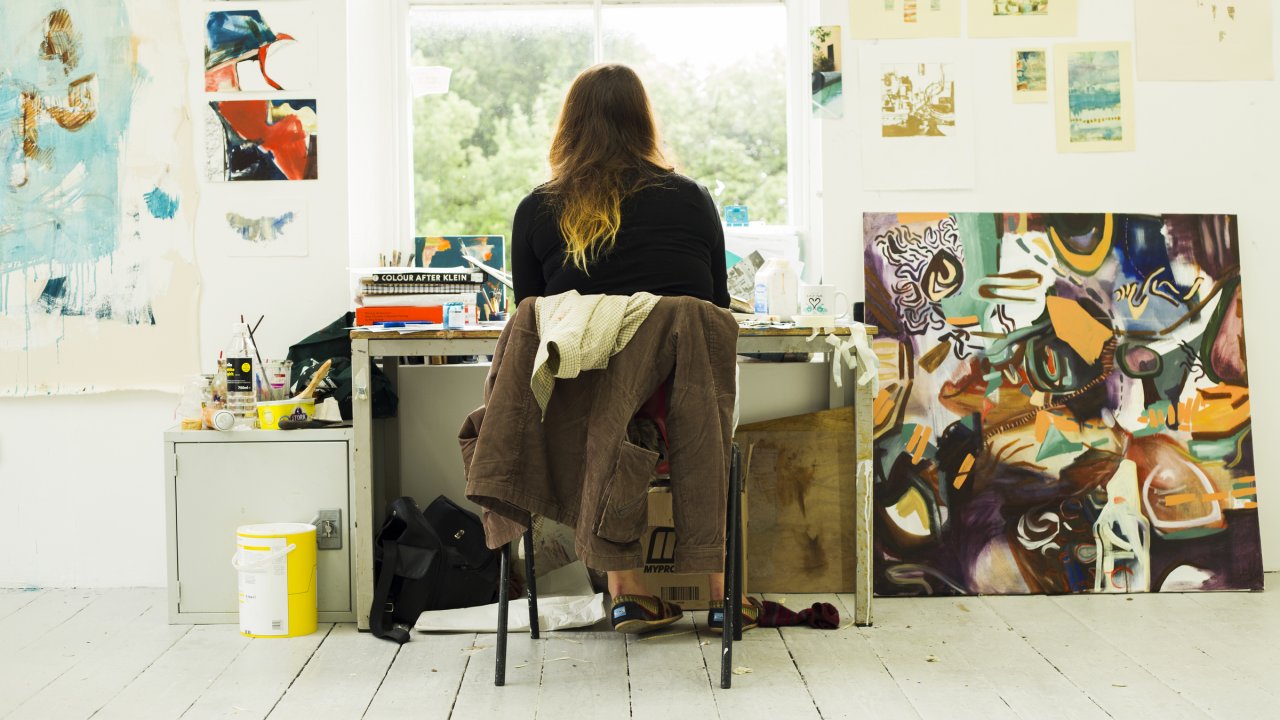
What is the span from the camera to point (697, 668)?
240cm

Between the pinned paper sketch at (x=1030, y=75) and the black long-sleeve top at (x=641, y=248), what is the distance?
1.15 metres

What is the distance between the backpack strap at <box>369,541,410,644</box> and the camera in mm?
2607

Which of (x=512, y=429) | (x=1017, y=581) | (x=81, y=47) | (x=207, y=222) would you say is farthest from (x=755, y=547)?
(x=81, y=47)

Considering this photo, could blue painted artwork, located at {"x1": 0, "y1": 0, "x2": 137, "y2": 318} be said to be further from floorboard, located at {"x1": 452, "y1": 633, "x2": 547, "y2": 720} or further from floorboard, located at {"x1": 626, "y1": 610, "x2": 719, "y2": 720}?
floorboard, located at {"x1": 626, "y1": 610, "x2": 719, "y2": 720}

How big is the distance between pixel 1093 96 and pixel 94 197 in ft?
9.03

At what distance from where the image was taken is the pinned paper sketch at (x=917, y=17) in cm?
306

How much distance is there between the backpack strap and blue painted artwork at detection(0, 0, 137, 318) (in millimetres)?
1136

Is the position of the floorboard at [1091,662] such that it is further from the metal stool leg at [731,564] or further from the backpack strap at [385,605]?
the backpack strap at [385,605]

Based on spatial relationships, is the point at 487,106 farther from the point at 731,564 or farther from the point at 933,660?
the point at 933,660

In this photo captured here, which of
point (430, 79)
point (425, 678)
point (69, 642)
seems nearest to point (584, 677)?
point (425, 678)

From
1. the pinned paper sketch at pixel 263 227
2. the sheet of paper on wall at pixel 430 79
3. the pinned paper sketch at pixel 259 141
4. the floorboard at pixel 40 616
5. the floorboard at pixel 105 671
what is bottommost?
the floorboard at pixel 105 671

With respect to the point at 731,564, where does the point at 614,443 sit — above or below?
above

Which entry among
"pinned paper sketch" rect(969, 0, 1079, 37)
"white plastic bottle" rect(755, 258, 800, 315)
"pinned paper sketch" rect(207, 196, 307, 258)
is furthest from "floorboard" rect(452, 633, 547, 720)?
"pinned paper sketch" rect(969, 0, 1079, 37)

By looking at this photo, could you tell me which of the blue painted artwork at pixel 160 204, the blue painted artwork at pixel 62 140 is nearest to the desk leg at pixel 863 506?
the blue painted artwork at pixel 160 204
